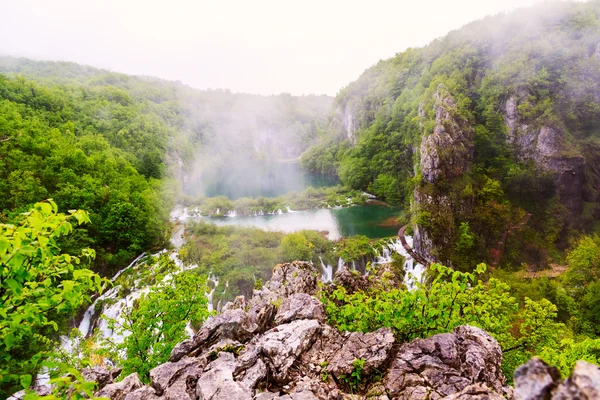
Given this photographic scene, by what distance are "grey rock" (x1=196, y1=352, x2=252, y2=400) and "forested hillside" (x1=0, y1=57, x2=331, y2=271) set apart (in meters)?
19.1

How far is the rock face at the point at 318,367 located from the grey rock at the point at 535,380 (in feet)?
8.52

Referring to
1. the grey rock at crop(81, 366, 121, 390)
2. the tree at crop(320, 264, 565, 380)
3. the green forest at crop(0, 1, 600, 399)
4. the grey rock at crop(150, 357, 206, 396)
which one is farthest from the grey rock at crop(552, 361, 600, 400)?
the grey rock at crop(81, 366, 121, 390)

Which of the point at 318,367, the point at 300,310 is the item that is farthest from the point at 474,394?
the point at 300,310

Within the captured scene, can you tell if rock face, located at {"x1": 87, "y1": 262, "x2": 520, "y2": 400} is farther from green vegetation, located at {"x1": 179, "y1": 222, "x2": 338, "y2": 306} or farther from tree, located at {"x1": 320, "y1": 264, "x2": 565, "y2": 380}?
green vegetation, located at {"x1": 179, "y1": 222, "x2": 338, "y2": 306}

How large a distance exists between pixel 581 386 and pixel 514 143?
47.1 m

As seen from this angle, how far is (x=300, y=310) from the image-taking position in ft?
29.0

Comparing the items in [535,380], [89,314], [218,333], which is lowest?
[89,314]

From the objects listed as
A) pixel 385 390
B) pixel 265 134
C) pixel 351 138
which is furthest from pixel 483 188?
pixel 265 134

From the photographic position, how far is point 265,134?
176 meters

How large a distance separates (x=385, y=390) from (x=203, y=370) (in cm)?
414

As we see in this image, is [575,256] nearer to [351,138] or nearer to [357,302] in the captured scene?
[357,302]

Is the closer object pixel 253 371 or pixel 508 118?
pixel 253 371

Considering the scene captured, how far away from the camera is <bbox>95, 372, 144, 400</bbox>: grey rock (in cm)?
617

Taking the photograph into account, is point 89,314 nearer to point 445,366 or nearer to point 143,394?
point 143,394
